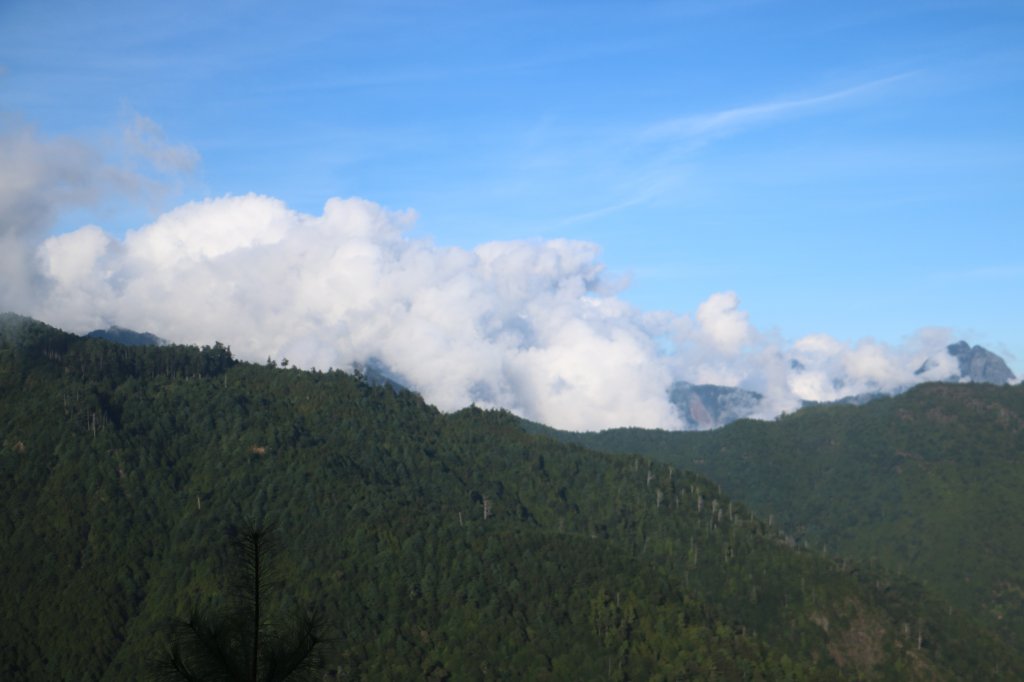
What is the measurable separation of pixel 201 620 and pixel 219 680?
193 cm

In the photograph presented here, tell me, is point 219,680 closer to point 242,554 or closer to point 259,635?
point 259,635

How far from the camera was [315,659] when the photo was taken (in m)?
31.0

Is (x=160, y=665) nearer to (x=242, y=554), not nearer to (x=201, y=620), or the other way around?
(x=201, y=620)

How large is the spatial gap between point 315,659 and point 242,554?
3.78m

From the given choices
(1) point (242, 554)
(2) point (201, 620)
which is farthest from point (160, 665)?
(1) point (242, 554)

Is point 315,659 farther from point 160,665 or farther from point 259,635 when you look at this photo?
point 160,665

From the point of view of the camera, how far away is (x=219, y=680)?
3073cm

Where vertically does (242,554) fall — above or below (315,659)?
above

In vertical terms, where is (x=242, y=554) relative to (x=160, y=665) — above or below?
above

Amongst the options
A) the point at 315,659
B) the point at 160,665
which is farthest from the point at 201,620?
the point at 315,659

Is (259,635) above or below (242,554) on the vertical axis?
below

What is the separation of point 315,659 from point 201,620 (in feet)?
11.4

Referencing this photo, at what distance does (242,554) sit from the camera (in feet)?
101

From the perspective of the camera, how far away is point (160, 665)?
97.2 feet
